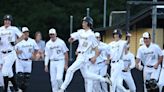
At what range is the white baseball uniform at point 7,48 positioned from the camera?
1914cm

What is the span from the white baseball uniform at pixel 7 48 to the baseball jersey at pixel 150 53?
12.3 feet

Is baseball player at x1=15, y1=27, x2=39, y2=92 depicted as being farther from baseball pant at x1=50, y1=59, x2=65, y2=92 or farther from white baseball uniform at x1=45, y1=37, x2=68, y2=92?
baseball pant at x1=50, y1=59, x2=65, y2=92

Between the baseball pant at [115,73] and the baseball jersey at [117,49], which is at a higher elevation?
the baseball jersey at [117,49]

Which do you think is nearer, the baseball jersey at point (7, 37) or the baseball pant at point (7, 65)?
the baseball pant at point (7, 65)

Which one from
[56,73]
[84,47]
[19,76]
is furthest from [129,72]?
[84,47]

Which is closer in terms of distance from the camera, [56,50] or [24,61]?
[56,50]

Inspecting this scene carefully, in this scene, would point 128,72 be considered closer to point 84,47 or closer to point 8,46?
point 84,47

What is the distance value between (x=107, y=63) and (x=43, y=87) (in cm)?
260

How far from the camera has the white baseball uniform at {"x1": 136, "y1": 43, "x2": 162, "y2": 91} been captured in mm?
19641

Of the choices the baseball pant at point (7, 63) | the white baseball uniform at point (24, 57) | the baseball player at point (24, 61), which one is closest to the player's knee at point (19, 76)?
the baseball player at point (24, 61)

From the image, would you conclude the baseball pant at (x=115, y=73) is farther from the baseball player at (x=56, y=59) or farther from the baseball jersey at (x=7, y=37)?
the baseball jersey at (x=7, y=37)

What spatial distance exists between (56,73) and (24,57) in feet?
3.94

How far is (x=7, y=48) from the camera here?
1927cm

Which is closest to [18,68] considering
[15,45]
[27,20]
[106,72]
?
[15,45]
